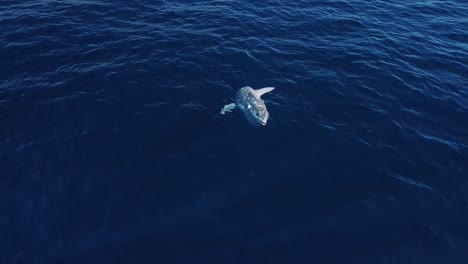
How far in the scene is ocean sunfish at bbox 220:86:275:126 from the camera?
130 feet

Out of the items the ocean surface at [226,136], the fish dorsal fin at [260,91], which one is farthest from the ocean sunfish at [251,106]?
the ocean surface at [226,136]

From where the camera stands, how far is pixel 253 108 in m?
39.8

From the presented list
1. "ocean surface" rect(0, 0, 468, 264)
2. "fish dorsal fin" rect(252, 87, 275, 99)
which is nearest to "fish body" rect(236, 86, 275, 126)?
"fish dorsal fin" rect(252, 87, 275, 99)

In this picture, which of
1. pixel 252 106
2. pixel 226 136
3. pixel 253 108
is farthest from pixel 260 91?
pixel 226 136

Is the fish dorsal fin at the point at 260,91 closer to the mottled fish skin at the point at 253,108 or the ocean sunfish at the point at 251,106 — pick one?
the ocean sunfish at the point at 251,106

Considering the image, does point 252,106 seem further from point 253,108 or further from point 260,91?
point 260,91

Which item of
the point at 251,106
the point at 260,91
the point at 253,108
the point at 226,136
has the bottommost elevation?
the point at 226,136

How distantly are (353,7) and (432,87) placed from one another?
76.5ft

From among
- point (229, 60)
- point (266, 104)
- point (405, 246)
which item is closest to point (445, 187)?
point (405, 246)

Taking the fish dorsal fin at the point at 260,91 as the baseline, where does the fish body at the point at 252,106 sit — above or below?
below

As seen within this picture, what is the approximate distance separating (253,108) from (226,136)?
4.66 metres

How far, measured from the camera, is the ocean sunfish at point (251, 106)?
3953 centimetres

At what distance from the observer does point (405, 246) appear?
28.4m

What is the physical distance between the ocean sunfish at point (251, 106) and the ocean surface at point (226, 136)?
1.09 m
